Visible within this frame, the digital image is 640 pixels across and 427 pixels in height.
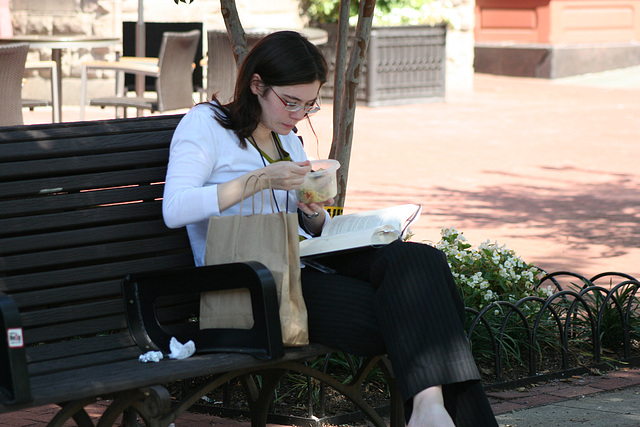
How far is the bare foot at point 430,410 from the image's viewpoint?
2473 mm

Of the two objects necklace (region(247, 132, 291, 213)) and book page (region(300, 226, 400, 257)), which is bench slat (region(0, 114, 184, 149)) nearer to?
necklace (region(247, 132, 291, 213))

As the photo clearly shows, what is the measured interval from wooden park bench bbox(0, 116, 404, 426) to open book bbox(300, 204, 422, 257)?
331 millimetres

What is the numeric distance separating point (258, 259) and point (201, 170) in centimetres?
44

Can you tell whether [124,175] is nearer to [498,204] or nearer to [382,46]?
[498,204]

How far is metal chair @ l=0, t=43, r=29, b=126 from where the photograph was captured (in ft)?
23.5

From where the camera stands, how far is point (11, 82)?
727 cm

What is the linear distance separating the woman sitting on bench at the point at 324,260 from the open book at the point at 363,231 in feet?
0.20

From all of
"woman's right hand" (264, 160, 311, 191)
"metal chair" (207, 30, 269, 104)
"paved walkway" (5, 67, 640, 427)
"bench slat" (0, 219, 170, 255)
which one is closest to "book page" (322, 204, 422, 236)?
"woman's right hand" (264, 160, 311, 191)

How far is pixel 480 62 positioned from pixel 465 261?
68.2 ft

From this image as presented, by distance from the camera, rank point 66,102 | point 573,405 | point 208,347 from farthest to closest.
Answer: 1. point 66,102
2. point 573,405
3. point 208,347

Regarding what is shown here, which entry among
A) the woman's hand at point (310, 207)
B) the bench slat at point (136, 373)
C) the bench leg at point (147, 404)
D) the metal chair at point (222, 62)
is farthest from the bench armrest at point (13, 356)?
the metal chair at point (222, 62)

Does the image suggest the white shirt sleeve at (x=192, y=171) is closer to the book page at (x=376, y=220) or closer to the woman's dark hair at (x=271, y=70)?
the woman's dark hair at (x=271, y=70)

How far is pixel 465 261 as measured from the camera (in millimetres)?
4375

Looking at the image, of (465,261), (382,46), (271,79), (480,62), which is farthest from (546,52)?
(271,79)
